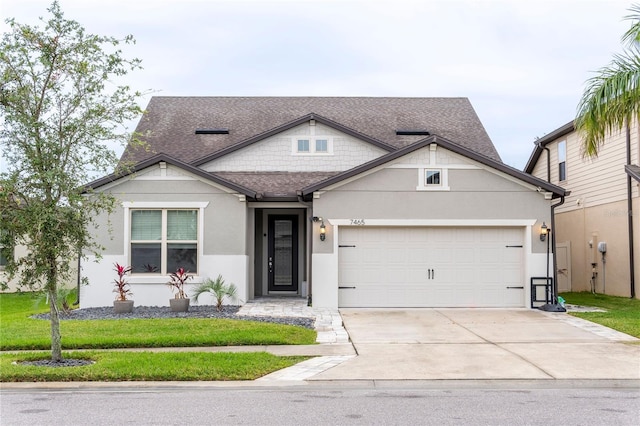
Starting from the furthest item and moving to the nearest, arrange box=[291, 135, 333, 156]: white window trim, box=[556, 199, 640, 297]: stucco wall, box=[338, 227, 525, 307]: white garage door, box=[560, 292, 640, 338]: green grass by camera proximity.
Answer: box=[291, 135, 333, 156]: white window trim < box=[556, 199, 640, 297]: stucco wall < box=[338, 227, 525, 307]: white garage door < box=[560, 292, 640, 338]: green grass

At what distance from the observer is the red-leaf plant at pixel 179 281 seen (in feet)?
51.3

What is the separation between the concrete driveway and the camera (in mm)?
8664

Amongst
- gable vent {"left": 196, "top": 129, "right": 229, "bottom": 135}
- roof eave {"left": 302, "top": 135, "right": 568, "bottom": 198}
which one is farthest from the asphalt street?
gable vent {"left": 196, "top": 129, "right": 229, "bottom": 135}

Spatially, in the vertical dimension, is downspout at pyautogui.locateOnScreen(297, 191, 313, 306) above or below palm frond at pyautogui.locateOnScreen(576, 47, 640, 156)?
below

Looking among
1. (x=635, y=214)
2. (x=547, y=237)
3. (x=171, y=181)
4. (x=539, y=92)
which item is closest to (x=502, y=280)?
(x=547, y=237)

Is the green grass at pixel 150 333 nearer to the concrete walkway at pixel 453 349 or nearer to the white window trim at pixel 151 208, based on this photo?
the concrete walkway at pixel 453 349

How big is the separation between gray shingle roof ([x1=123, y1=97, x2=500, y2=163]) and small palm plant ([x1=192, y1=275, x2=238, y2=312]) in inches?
203

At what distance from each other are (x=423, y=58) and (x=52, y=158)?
14.7 meters

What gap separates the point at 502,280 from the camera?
16453 millimetres

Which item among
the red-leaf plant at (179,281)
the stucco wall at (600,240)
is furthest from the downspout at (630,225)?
the red-leaf plant at (179,281)

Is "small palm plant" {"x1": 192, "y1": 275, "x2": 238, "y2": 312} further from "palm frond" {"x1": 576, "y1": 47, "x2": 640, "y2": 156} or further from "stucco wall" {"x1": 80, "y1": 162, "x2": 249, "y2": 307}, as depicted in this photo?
"palm frond" {"x1": 576, "y1": 47, "x2": 640, "y2": 156}

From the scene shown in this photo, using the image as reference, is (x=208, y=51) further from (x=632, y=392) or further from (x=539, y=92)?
(x=632, y=392)

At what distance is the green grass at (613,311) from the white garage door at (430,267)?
211 cm

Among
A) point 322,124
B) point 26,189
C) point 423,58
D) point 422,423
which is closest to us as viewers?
point 422,423
